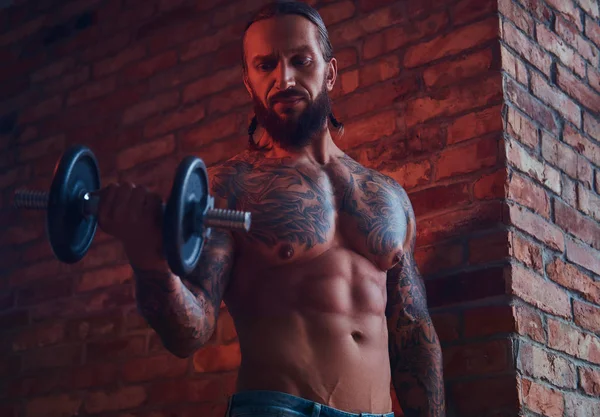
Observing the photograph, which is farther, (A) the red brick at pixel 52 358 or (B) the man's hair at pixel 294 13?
(A) the red brick at pixel 52 358

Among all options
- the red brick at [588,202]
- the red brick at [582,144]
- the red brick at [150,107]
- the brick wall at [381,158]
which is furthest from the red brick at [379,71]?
the red brick at [150,107]

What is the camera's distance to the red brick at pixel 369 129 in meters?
2.63

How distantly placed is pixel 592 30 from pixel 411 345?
51.0 inches

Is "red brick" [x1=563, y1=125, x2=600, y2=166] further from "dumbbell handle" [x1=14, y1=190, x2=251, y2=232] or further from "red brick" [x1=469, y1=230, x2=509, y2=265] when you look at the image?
"dumbbell handle" [x1=14, y1=190, x2=251, y2=232]

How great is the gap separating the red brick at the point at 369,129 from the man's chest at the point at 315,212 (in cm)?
39

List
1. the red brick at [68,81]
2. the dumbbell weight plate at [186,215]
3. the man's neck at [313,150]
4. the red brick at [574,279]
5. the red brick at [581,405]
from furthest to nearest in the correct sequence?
the red brick at [68,81], the red brick at [574,279], the red brick at [581,405], the man's neck at [313,150], the dumbbell weight plate at [186,215]

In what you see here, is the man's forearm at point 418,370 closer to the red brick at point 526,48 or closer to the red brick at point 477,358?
the red brick at point 477,358

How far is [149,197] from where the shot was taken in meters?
1.63

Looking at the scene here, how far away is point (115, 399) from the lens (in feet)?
9.62

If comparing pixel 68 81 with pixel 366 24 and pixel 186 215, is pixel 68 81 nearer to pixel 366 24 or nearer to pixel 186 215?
pixel 366 24

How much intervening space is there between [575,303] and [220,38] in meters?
1.41

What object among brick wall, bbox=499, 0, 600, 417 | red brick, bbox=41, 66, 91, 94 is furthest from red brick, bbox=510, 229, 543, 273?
red brick, bbox=41, 66, 91, 94

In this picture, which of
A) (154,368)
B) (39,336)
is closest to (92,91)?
(39,336)

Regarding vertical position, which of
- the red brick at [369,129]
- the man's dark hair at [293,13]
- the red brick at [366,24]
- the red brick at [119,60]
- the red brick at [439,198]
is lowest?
the red brick at [439,198]
